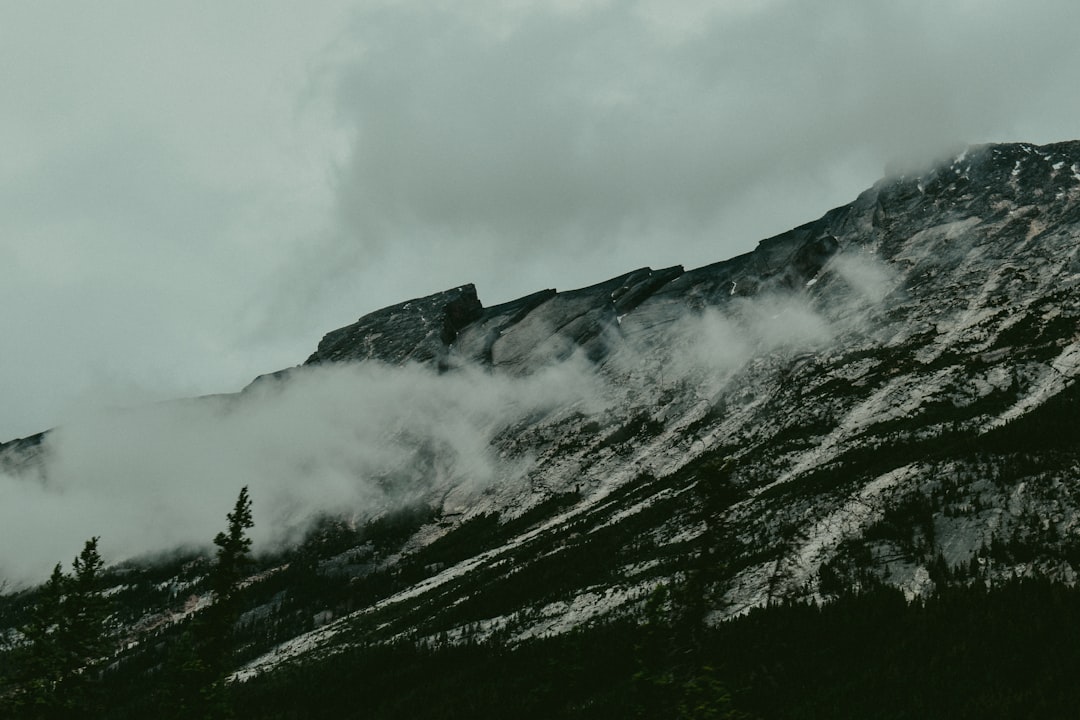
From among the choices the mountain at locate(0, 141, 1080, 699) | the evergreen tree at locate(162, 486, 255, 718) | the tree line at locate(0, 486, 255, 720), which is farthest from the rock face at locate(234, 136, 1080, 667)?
the tree line at locate(0, 486, 255, 720)

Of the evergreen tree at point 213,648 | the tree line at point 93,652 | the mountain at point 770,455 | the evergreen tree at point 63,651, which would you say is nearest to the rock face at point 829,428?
the mountain at point 770,455

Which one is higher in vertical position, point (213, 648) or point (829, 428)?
point (213, 648)

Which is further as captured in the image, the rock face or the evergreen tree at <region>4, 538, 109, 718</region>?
the rock face

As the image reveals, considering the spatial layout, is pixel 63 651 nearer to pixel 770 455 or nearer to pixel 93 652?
pixel 93 652

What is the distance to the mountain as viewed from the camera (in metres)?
57.7

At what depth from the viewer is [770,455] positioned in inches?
3885

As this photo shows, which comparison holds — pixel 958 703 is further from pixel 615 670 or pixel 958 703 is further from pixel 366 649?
pixel 366 649

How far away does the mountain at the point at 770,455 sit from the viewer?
57688 mm

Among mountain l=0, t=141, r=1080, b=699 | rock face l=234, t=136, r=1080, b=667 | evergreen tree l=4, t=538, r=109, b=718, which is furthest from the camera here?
mountain l=0, t=141, r=1080, b=699

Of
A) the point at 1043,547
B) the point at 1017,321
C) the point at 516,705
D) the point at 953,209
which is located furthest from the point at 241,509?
the point at 953,209

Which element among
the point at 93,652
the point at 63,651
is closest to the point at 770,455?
the point at 93,652

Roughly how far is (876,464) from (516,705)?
3999cm

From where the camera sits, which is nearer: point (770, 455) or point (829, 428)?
point (770, 455)

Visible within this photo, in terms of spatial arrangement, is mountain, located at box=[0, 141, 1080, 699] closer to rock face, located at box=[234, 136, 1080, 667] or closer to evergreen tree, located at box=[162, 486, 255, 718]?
rock face, located at box=[234, 136, 1080, 667]
